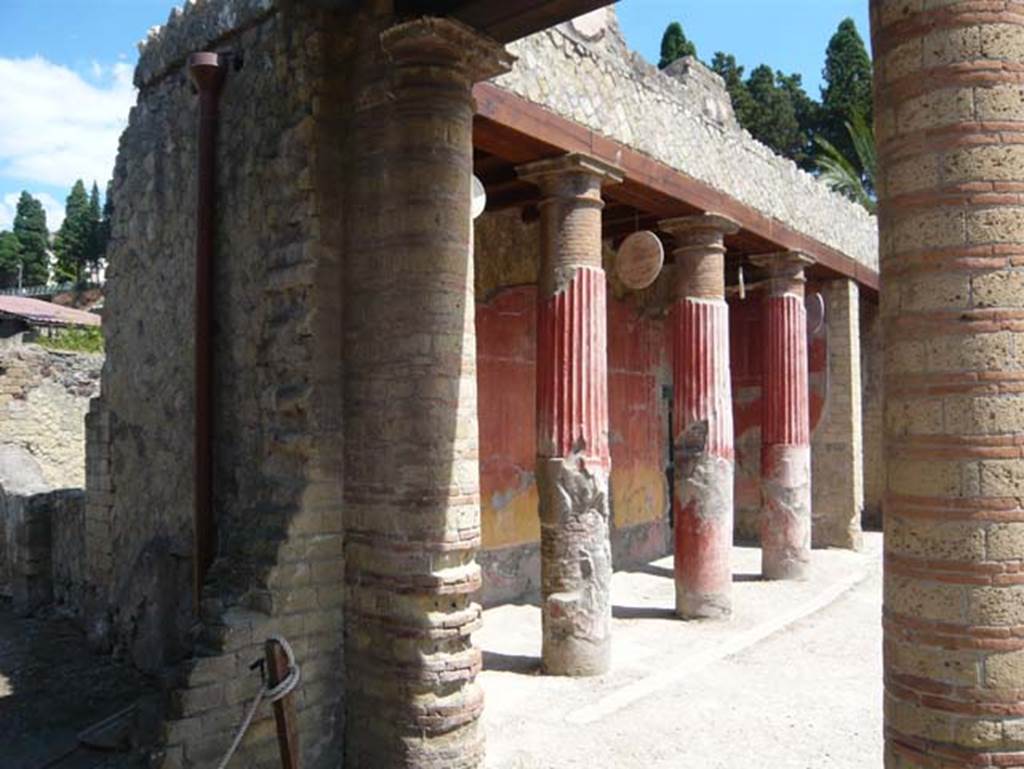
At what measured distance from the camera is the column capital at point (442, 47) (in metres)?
4.73

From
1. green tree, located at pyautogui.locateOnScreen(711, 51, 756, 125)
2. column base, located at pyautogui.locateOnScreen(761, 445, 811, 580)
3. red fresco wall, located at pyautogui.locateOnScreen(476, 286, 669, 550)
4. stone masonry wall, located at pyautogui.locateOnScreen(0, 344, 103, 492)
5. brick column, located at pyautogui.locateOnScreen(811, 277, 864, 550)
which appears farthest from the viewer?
green tree, located at pyautogui.locateOnScreen(711, 51, 756, 125)

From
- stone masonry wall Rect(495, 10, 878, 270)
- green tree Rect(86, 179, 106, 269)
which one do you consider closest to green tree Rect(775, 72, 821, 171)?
stone masonry wall Rect(495, 10, 878, 270)

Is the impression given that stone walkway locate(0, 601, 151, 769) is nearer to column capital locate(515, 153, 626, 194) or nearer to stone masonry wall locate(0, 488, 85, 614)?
stone masonry wall locate(0, 488, 85, 614)

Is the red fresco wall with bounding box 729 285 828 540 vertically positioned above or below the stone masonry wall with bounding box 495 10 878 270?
below

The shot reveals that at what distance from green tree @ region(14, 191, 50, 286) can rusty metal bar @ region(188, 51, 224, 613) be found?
162 feet

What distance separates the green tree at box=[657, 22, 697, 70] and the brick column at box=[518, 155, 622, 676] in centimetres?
2149

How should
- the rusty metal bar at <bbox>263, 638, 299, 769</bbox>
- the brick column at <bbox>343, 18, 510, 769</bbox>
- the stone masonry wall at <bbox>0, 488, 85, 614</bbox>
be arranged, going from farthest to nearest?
the stone masonry wall at <bbox>0, 488, 85, 614</bbox>, the brick column at <bbox>343, 18, 510, 769</bbox>, the rusty metal bar at <bbox>263, 638, 299, 769</bbox>

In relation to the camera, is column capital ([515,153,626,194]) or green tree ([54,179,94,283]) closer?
column capital ([515,153,626,194])

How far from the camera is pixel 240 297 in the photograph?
536 centimetres

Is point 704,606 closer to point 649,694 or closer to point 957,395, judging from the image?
point 649,694

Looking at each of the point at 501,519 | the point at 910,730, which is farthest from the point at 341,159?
the point at 501,519

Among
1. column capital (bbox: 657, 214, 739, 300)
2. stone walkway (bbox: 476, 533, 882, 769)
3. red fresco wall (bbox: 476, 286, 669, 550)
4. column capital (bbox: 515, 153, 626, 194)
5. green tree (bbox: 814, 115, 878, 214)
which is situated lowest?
stone walkway (bbox: 476, 533, 882, 769)

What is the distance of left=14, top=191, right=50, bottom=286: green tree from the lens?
48969mm

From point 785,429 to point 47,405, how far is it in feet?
31.6
